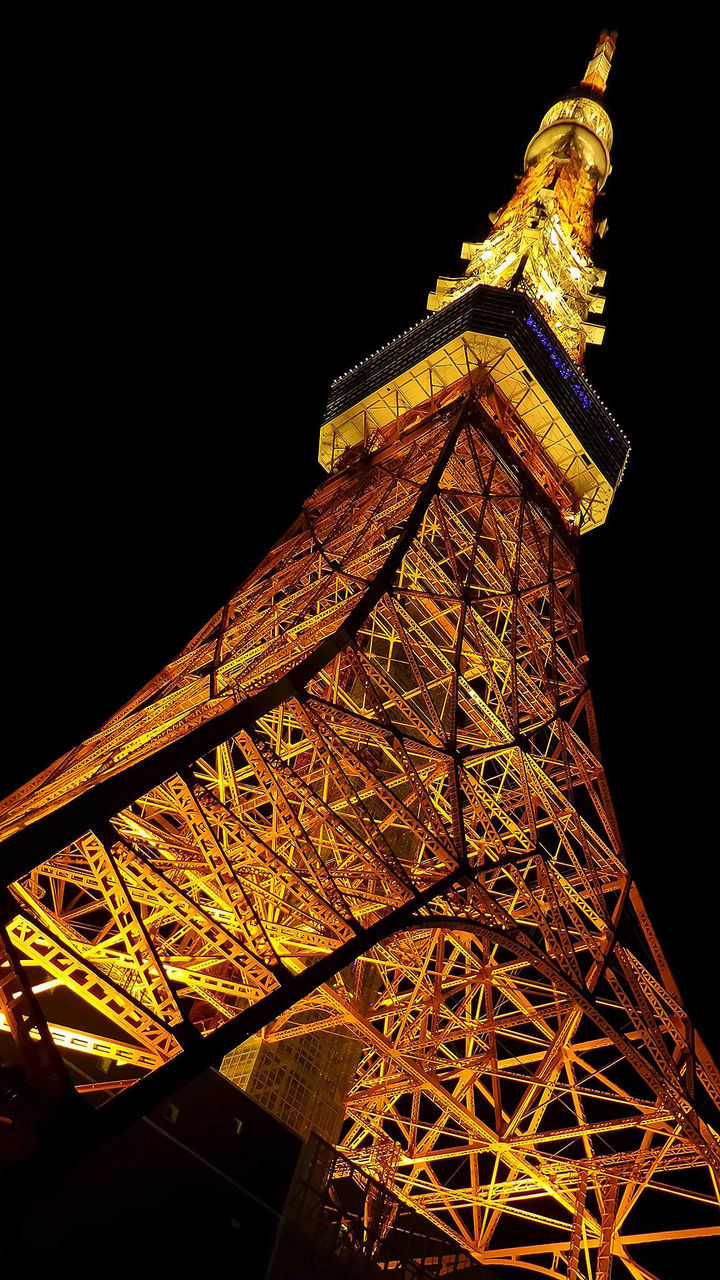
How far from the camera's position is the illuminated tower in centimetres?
1217

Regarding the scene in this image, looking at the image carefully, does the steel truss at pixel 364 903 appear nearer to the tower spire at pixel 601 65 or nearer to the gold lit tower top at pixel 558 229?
the gold lit tower top at pixel 558 229

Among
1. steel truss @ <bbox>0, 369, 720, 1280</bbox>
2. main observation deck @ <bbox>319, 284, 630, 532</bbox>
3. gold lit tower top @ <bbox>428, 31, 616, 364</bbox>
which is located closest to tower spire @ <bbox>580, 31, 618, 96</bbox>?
gold lit tower top @ <bbox>428, 31, 616, 364</bbox>

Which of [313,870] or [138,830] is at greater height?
[138,830]

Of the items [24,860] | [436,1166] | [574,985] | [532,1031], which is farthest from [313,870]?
[532,1031]

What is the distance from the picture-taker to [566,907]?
53.2ft

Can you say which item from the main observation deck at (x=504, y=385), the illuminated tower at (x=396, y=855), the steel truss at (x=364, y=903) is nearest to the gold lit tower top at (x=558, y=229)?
the main observation deck at (x=504, y=385)

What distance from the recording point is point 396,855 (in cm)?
1744

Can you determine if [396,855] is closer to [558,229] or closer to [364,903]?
[364,903]

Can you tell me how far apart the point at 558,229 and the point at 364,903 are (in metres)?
22.3

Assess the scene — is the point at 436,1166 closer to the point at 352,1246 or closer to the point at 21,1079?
the point at 352,1246

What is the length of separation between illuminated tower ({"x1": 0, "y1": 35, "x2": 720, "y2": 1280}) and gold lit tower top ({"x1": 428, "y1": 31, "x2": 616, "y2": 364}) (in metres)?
4.47

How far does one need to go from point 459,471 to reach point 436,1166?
14.5 meters

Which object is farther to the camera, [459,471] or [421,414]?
[421,414]

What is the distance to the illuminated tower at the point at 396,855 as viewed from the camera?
12.2 meters
